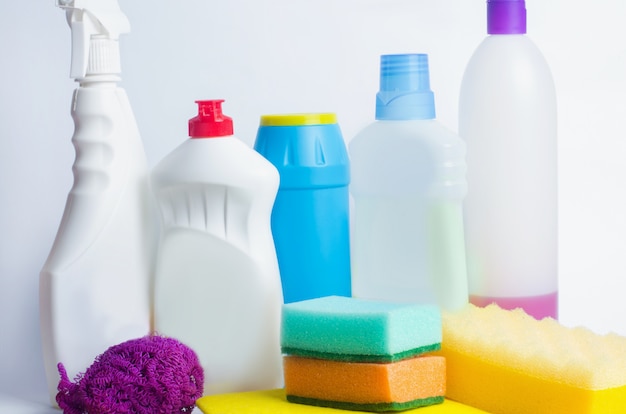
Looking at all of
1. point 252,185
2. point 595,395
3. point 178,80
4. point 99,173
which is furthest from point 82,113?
point 595,395

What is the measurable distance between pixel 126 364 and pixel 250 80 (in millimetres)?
539

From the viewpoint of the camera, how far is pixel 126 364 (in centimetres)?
90

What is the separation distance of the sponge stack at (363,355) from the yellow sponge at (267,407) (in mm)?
10

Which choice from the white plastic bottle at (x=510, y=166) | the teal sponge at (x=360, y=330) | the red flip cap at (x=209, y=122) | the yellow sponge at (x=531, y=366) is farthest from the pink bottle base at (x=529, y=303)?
the red flip cap at (x=209, y=122)

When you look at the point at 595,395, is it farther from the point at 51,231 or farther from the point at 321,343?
the point at 51,231

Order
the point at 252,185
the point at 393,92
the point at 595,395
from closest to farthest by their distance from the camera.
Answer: the point at 595,395 < the point at 252,185 < the point at 393,92

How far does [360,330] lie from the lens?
2.93 ft

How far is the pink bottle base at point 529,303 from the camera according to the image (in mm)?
1169

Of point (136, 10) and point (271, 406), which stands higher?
point (136, 10)

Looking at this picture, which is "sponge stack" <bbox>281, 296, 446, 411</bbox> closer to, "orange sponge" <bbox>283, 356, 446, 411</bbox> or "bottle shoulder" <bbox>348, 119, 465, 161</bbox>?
"orange sponge" <bbox>283, 356, 446, 411</bbox>

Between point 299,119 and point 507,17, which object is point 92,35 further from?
point 507,17

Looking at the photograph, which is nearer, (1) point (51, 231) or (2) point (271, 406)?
(2) point (271, 406)

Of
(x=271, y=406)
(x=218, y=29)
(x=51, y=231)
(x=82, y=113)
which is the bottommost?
(x=271, y=406)

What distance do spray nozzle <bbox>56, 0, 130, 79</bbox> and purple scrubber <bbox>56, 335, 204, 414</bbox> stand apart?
290mm
